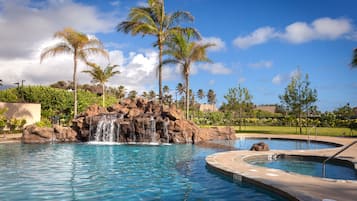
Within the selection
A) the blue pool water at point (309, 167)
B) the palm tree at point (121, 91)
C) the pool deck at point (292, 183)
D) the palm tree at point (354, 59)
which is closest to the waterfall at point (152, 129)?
the blue pool water at point (309, 167)

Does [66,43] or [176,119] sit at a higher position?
[66,43]

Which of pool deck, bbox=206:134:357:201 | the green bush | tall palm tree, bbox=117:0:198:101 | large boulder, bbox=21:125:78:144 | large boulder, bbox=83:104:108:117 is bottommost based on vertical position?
pool deck, bbox=206:134:357:201

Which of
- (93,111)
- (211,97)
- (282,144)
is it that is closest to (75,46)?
(93,111)

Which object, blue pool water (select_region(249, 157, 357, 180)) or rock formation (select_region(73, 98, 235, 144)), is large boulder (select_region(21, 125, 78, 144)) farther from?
blue pool water (select_region(249, 157, 357, 180))

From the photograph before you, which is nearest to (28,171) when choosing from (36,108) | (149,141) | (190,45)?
(149,141)

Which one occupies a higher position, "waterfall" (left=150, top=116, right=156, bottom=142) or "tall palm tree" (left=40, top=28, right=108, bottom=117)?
"tall palm tree" (left=40, top=28, right=108, bottom=117)

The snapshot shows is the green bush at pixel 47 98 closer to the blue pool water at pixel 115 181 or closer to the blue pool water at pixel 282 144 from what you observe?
the blue pool water at pixel 282 144

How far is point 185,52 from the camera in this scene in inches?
969

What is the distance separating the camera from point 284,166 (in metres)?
11.5

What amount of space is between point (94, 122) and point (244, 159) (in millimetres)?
13556

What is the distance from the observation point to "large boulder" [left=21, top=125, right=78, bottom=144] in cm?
2152

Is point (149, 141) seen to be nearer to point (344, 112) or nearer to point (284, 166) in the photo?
point (284, 166)

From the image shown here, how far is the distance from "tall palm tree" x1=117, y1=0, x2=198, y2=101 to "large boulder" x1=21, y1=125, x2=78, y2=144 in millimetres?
8661

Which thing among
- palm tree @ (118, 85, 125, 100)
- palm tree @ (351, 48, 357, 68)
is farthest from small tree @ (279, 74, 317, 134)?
palm tree @ (118, 85, 125, 100)
